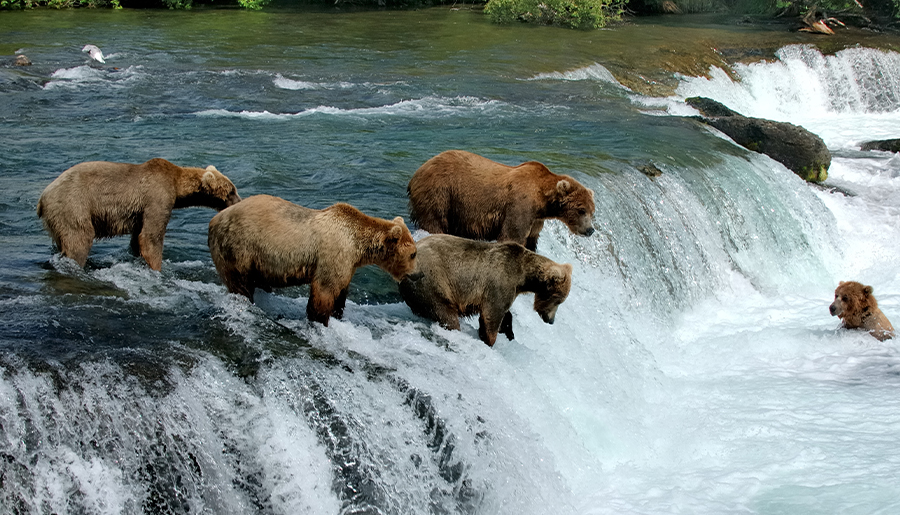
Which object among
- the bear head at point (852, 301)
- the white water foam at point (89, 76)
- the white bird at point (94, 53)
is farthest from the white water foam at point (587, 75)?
the bear head at point (852, 301)

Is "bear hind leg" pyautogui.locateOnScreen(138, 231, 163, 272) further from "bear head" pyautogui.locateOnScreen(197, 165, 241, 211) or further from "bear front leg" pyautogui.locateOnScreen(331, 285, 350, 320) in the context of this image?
"bear front leg" pyautogui.locateOnScreen(331, 285, 350, 320)

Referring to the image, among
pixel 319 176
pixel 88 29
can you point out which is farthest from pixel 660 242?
pixel 88 29

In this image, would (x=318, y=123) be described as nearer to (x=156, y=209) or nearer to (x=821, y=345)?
(x=156, y=209)

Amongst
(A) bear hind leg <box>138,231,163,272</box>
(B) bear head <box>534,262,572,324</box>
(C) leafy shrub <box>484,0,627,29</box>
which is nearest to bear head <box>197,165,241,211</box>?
(A) bear hind leg <box>138,231,163,272</box>

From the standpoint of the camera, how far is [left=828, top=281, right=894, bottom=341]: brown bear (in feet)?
28.5

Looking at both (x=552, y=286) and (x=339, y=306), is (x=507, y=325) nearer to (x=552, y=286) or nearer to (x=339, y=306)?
(x=552, y=286)

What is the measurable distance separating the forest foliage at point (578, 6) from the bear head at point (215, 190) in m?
22.0

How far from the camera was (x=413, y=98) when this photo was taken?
51.5 feet

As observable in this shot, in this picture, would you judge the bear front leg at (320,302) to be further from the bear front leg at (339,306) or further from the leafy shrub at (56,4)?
the leafy shrub at (56,4)

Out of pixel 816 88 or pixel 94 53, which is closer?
pixel 94 53

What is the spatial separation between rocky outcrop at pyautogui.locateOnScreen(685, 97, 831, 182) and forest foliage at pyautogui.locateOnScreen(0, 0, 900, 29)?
13.2 meters

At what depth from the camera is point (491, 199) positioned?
7.35 metres

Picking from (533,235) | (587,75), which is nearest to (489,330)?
(533,235)

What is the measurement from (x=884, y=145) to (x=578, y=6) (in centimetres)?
1256
